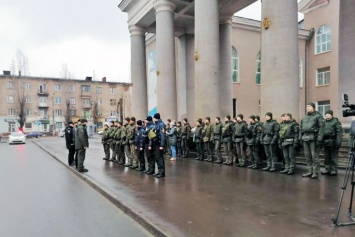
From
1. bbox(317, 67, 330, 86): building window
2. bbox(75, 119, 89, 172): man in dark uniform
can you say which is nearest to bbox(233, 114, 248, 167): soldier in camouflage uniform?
bbox(75, 119, 89, 172): man in dark uniform

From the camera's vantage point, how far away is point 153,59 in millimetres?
29797

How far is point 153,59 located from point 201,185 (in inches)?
903

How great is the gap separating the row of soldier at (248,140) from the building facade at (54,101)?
5587 cm

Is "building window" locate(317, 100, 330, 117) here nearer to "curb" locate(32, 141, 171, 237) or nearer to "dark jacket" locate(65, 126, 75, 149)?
"dark jacket" locate(65, 126, 75, 149)

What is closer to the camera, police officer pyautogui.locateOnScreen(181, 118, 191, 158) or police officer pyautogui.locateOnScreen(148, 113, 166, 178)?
police officer pyautogui.locateOnScreen(148, 113, 166, 178)

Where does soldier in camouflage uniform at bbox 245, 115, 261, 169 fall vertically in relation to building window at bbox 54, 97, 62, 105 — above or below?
below

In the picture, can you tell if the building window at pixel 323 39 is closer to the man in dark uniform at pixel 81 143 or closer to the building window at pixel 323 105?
the building window at pixel 323 105

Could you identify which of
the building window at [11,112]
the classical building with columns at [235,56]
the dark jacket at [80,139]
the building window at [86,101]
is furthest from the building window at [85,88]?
the dark jacket at [80,139]

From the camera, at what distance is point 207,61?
16.3m

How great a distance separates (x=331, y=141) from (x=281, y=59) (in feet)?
13.6

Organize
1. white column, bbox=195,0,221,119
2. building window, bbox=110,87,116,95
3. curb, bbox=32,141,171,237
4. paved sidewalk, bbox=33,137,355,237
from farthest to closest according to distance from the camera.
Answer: building window, bbox=110,87,116,95
white column, bbox=195,0,221,119
curb, bbox=32,141,171,237
paved sidewalk, bbox=33,137,355,237

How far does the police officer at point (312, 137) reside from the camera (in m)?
8.69

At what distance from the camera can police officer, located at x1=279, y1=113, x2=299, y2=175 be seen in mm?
9375

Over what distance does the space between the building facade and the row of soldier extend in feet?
183
